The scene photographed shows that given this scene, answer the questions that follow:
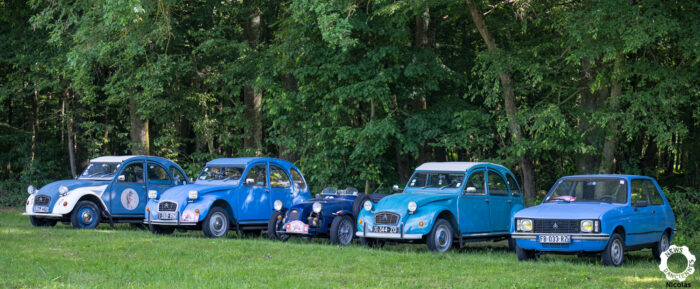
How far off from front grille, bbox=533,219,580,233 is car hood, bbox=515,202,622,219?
69 millimetres

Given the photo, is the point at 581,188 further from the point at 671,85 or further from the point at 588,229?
the point at 671,85

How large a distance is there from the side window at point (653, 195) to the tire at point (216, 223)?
28.7ft

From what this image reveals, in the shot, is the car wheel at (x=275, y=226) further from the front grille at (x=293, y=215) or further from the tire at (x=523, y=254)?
the tire at (x=523, y=254)

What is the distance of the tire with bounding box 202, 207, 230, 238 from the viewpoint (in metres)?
16.6

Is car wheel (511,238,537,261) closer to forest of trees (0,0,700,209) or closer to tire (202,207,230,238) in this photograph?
forest of trees (0,0,700,209)

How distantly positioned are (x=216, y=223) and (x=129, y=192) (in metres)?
3.50

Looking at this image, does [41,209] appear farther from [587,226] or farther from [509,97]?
[587,226]

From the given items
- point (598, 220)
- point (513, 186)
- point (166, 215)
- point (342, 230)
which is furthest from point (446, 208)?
point (166, 215)

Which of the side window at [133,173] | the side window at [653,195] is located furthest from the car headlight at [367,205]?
the side window at [133,173]

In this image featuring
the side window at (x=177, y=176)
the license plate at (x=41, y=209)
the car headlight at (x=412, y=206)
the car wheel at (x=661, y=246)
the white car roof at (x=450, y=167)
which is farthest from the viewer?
the side window at (x=177, y=176)

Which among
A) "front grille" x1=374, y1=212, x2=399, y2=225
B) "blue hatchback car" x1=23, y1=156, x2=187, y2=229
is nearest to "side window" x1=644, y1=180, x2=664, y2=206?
"front grille" x1=374, y1=212, x2=399, y2=225

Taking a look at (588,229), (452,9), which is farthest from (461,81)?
(588,229)

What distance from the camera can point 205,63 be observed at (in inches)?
1106

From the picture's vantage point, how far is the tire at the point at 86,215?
18.5 meters
